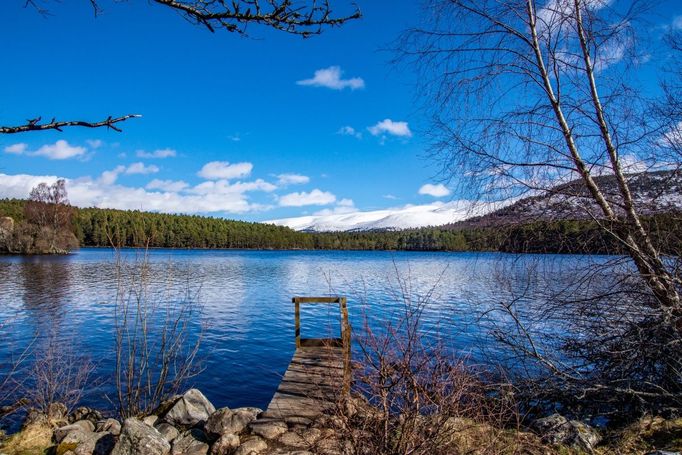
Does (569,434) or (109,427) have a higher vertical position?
(569,434)

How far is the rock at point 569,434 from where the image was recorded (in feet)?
21.6

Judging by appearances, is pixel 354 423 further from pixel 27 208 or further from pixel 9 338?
pixel 27 208

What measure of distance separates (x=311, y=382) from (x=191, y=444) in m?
2.73

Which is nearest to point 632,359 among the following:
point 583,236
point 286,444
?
point 583,236

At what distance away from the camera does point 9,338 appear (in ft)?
57.5

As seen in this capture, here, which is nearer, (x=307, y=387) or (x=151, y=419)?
(x=151, y=419)

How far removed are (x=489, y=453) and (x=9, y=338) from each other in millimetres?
19950

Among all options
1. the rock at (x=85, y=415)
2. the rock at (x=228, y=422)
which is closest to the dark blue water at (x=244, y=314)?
the rock at (x=228, y=422)

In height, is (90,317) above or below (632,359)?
below

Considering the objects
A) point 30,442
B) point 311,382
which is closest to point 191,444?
point 311,382

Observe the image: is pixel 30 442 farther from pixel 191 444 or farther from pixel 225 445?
pixel 225 445

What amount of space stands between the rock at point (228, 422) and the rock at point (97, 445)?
4.94ft

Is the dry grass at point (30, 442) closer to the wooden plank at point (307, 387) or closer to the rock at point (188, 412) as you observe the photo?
the rock at point (188, 412)

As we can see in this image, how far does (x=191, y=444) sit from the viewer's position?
686 cm
